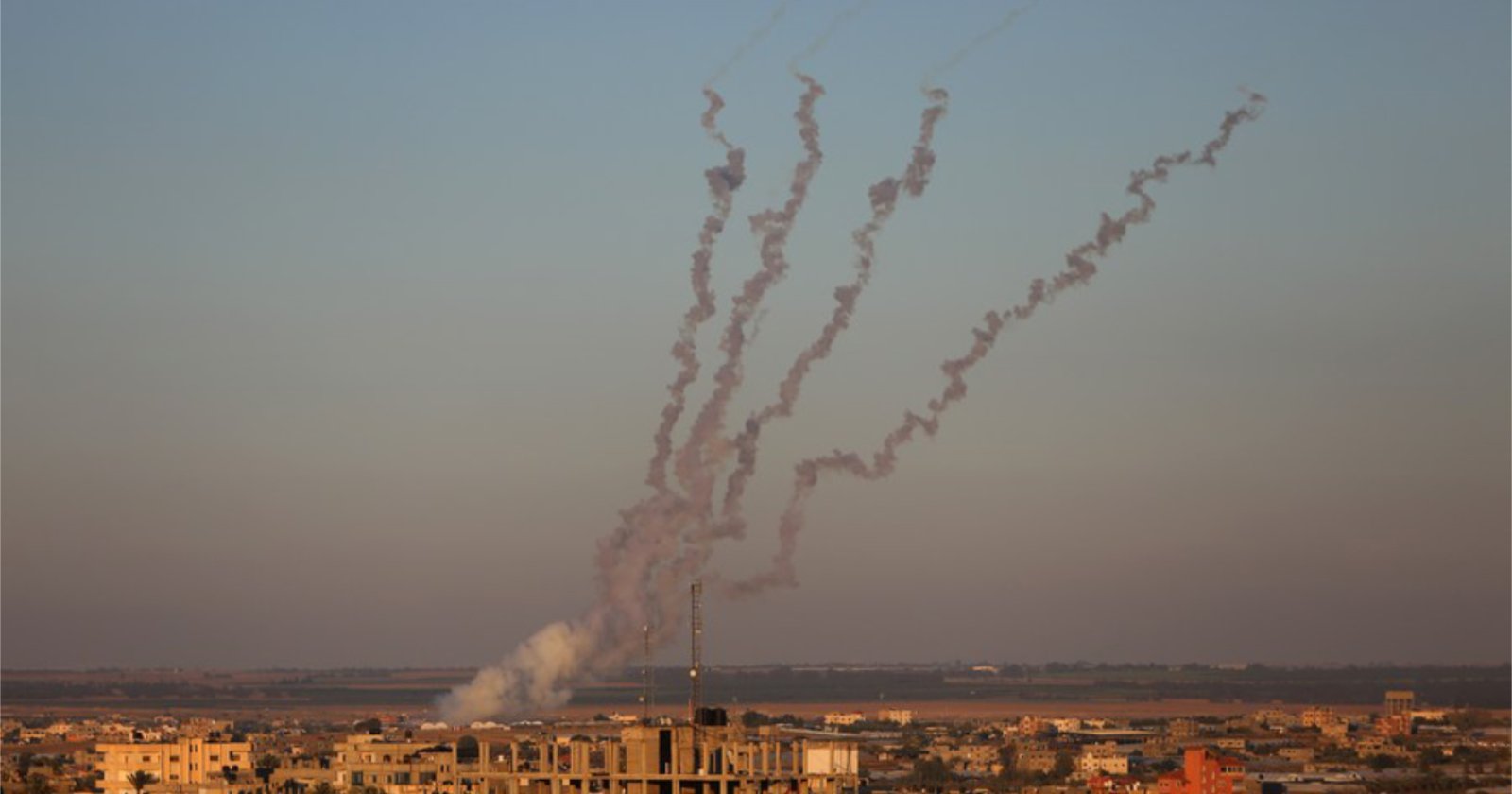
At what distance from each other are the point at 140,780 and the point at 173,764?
9390 mm

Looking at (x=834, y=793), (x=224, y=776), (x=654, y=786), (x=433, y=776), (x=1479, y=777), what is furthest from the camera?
(x=1479, y=777)

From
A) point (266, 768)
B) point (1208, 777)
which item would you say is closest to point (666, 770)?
point (266, 768)

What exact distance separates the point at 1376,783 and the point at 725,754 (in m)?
146

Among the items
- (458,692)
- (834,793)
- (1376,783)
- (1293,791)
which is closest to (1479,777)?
(1376,783)

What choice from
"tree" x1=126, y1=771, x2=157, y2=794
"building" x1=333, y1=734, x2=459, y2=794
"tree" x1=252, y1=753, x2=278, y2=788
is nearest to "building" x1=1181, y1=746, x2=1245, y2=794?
"building" x1=333, y1=734, x2=459, y2=794

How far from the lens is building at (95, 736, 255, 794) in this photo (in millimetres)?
137250

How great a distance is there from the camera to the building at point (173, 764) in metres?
137

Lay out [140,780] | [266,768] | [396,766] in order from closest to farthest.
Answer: [140,780] → [396,766] → [266,768]

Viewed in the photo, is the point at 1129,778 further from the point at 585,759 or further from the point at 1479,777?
the point at 585,759

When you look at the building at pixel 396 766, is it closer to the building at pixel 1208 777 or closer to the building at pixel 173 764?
the building at pixel 173 764

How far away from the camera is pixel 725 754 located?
42531mm

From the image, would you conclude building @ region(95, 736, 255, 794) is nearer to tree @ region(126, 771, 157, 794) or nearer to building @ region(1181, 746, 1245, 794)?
tree @ region(126, 771, 157, 794)

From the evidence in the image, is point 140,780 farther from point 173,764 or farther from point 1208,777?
point 1208,777

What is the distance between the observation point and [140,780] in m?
131
